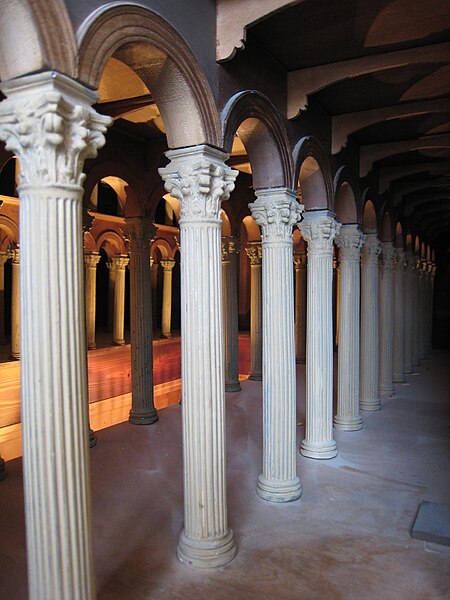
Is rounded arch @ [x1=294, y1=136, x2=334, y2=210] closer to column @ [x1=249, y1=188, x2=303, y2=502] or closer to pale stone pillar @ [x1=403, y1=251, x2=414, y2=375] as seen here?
column @ [x1=249, y1=188, x2=303, y2=502]

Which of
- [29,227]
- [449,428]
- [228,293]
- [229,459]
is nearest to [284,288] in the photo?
[229,459]

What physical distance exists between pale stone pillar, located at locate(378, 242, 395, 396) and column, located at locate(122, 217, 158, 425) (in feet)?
16.2

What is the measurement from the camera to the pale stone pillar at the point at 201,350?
443 centimetres

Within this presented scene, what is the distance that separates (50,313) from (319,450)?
16.9 feet

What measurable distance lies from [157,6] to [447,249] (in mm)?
20099

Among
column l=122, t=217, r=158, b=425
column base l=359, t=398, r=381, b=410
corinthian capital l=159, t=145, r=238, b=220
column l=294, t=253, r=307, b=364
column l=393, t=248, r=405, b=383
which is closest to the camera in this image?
corinthian capital l=159, t=145, r=238, b=220

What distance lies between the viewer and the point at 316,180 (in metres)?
7.10

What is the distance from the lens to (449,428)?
880 cm

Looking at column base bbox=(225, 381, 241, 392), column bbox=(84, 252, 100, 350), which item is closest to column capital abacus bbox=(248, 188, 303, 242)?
column base bbox=(225, 381, 241, 392)

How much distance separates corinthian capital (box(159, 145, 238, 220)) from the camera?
14.4ft

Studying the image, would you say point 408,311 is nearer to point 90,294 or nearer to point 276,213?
point 90,294

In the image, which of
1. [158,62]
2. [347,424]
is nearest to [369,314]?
[347,424]

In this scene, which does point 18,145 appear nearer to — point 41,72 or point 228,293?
point 41,72

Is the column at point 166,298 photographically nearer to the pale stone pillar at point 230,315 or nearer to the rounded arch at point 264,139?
the pale stone pillar at point 230,315
